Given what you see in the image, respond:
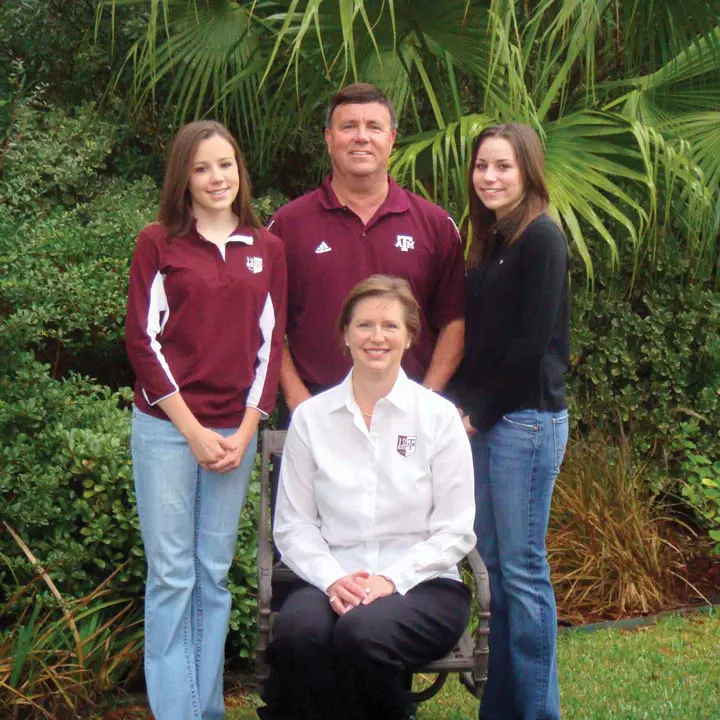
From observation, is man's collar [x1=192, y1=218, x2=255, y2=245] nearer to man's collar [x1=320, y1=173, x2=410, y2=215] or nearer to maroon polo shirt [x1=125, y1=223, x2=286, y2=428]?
maroon polo shirt [x1=125, y1=223, x2=286, y2=428]

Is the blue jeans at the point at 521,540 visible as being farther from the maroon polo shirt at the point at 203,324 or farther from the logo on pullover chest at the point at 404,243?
the maroon polo shirt at the point at 203,324

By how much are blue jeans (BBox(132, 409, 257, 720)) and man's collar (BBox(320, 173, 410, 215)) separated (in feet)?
2.79

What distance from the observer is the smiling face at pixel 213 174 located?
390 cm

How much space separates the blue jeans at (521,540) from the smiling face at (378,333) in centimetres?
46

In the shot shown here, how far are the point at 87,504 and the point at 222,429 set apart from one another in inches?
42.6

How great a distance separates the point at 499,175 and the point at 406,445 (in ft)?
3.04

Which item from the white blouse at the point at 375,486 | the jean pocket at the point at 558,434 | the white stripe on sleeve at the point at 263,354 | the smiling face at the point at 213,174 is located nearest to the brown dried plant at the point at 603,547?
the jean pocket at the point at 558,434

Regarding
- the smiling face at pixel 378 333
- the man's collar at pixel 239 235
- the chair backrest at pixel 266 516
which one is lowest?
the chair backrest at pixel 266 516

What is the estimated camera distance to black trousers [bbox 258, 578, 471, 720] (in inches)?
140

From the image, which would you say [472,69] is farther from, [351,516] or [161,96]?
[351,516]

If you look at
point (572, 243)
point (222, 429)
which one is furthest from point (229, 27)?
point (222, 429)

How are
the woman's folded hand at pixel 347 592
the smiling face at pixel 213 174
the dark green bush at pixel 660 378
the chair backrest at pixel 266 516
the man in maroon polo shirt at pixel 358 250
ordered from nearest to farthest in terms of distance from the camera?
1. the woman's folded hand at pixel 347 592
2. the chair backrest at pixel 266 516
3. the smiling face at pixel 213 174
4. the man in maroon polo shirt at pixel 358 250
5. the dark green bush at pixel 660 378

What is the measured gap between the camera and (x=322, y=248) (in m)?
4.17

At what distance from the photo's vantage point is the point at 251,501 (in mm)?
5098
